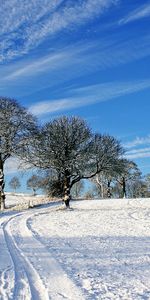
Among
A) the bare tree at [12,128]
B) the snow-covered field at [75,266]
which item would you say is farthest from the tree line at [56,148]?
the snow-covered field at [75,266]

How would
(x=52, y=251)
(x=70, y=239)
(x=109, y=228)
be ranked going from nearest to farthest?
(x=52, y=251) → (x=70, y=239) → (x=109, y=228)

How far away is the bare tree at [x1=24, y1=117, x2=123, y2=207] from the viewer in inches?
1759

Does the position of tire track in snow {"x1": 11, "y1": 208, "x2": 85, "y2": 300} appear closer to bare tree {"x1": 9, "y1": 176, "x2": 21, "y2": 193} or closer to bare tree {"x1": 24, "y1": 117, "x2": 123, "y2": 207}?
bare tree {"x1": 24, "y1": 117, "x2": 123, "y2": 207}

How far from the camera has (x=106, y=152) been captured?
157 feet

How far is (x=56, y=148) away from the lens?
148 ft

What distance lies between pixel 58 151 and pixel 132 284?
117 feet

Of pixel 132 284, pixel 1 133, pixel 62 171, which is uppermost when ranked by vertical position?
pixel 1 133

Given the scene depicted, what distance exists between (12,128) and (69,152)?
6.39 metres

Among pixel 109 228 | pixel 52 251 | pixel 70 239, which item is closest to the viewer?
pixel 52 251

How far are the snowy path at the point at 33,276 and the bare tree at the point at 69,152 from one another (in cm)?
2938

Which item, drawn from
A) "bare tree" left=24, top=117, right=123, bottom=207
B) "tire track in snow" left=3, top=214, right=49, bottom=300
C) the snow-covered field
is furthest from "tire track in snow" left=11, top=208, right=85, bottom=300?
"bare tree" left=24, top=117, right=123, bottom=207

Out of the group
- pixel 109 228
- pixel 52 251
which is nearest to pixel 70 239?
pixel 52 251

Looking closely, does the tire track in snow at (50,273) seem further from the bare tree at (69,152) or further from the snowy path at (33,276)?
the bare tree at (69,152)

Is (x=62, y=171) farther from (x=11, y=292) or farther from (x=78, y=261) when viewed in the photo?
(x=11, y=292)
